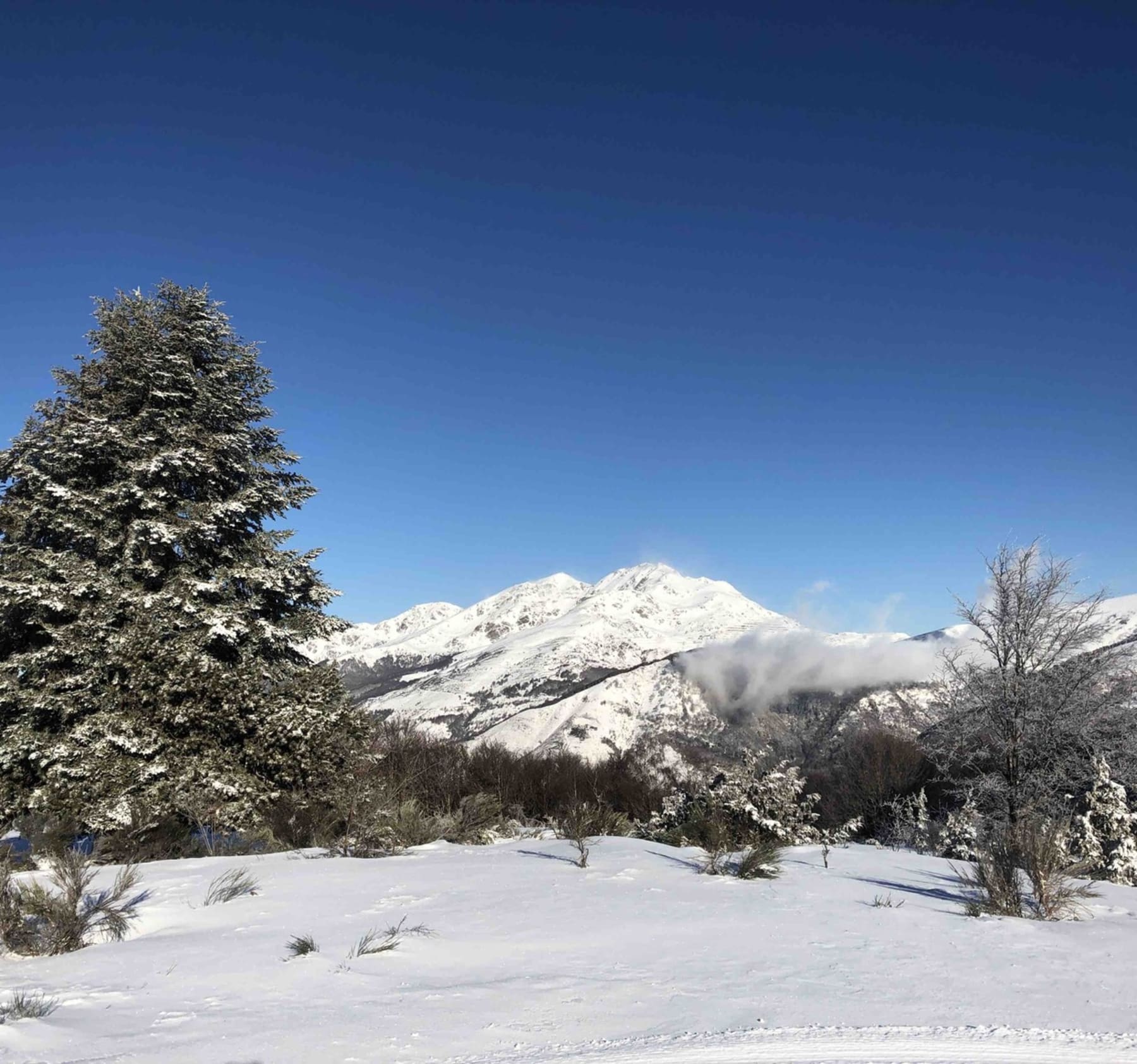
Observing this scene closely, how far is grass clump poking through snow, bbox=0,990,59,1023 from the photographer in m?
3.01

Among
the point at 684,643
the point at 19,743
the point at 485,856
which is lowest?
the point at 485,856

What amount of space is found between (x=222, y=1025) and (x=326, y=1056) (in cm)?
65

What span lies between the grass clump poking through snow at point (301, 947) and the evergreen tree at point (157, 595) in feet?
19.3

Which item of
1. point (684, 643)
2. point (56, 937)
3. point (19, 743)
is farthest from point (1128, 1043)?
point (684, 643)

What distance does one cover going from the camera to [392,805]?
9.77 meters

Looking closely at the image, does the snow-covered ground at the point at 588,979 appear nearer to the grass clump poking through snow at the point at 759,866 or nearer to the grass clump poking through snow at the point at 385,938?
the grass clump poking through snow at the point at 385,938

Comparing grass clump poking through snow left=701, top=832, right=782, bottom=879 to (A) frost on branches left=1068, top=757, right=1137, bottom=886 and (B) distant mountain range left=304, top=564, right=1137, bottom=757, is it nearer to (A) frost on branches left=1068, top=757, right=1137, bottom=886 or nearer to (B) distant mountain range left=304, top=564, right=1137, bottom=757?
(A) frost on branches left=1068, top=757, right=1137, bottom=886

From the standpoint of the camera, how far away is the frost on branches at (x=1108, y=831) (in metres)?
10.6

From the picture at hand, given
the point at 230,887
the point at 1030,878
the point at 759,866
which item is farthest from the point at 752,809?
the point at 230,887

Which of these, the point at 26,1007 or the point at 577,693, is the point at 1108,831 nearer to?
the point at 26,1007

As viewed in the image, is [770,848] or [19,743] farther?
[19,743]

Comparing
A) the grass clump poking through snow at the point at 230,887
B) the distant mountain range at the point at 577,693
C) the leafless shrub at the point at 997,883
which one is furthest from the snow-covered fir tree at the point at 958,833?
the distant mountain range at the point at 577,693

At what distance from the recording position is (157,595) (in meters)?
Answer: 10.7

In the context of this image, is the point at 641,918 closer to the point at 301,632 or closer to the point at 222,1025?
Answer: the point at 222,1025
